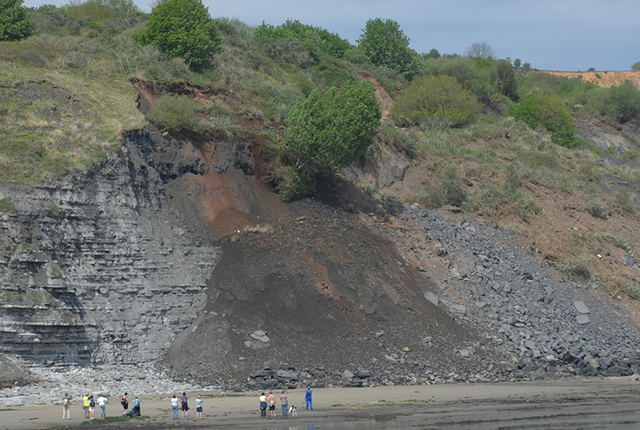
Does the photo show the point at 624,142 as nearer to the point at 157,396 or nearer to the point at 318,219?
the point at 318,219

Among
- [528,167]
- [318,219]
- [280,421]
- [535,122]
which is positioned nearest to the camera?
[280,421]

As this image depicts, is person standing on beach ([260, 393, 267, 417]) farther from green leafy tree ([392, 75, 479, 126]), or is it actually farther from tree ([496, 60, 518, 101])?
tree ([496, 60, 518, 101])

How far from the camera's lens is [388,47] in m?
67.4

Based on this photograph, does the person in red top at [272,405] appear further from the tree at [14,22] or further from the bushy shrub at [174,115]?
the tree at [14,22]

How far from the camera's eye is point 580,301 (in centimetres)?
3303

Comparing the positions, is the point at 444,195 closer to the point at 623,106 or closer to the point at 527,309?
the point at 527,309

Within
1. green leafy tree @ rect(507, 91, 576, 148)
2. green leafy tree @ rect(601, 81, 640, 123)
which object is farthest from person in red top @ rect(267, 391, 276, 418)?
green leafy tree @ rect(601, 81, 640, 123)

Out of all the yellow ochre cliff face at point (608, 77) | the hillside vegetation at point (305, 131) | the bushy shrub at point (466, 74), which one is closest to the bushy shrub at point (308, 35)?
the hillside vegetation at point (305, 131)

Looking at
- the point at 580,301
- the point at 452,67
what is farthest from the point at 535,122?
the point at 580,301

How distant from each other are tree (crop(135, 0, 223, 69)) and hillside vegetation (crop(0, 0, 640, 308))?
0.32 meters

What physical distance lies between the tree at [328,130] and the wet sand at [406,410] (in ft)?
42.4

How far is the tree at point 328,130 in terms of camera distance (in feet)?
104

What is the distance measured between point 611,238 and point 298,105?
2161 cm

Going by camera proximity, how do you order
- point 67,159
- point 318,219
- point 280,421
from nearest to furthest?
1. point 280,421
2. point 67,159
3. point 318,219
